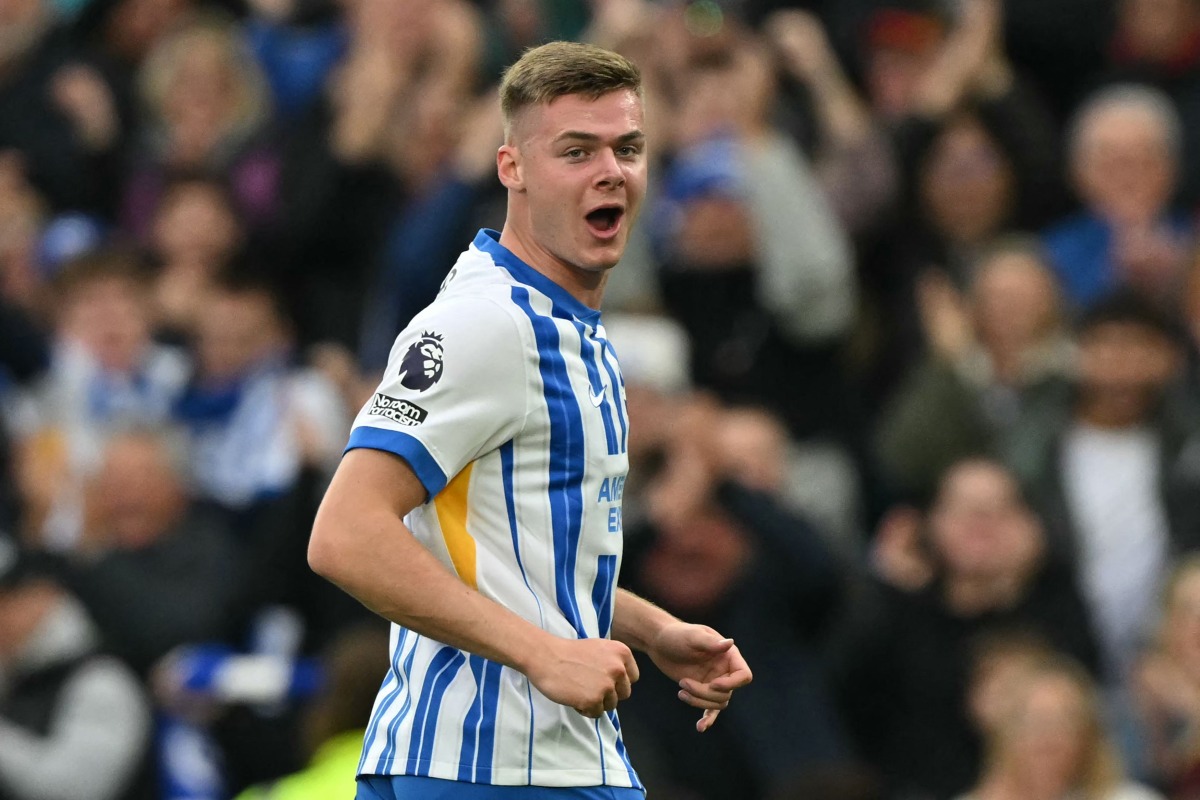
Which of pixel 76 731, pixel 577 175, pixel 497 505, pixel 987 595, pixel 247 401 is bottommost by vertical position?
pixel 76 731

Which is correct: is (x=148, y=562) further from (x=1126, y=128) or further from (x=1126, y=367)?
(x=1126, y=128)

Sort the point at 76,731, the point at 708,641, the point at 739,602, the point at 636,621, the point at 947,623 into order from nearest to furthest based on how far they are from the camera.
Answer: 1. the point at 708,641
2. the point at 636,621
3. the point at 739,602
4. the point at 947,623
5. the point at 76,731

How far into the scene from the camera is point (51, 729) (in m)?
8.56

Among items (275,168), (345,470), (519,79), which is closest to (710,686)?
(345,470)

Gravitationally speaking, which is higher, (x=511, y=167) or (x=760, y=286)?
(x=511, y=167)

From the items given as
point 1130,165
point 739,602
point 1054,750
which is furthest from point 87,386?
point 1054,750

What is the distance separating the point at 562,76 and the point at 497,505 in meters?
0.85

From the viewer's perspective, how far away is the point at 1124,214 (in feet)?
31.1

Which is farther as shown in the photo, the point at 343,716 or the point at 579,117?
the point at 343,716

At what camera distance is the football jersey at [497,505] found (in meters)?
3.93

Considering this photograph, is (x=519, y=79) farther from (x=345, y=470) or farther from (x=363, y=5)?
(x=363, y=5)

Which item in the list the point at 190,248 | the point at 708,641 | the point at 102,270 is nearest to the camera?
the point at 708,641

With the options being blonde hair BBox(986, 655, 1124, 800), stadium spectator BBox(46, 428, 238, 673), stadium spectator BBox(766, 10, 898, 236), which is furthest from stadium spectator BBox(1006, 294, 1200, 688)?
stadium spectator BBox(46, 428, 238, 673)

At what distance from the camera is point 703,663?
14.4ft
